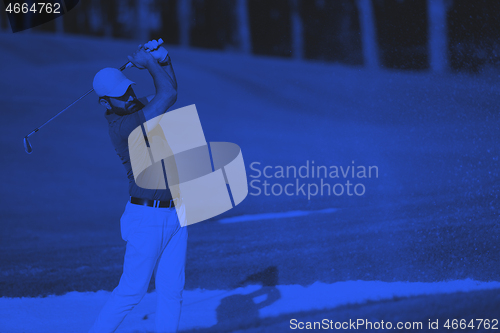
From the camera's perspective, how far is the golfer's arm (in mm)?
1610

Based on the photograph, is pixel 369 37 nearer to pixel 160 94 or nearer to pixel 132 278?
pixel 160 94

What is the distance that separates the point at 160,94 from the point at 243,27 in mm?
1611

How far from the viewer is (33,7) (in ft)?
9.09

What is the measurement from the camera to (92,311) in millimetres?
2334

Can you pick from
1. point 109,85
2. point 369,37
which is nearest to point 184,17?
point 369,37

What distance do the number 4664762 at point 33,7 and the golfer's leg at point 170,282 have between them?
1.92 m

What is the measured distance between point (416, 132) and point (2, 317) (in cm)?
287

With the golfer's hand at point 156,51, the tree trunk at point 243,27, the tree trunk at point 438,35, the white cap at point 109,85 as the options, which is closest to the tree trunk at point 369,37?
the tree trunk at point 438,35

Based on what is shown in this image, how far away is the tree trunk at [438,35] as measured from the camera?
3.11 m

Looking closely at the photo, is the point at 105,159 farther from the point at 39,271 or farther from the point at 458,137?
the point at 458,137

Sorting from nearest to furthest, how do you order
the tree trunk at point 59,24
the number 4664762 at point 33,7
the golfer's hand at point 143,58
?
the golfer's hand at point 143,58
the number 4664762 at point 33,7
the tree trunk at point 59,24

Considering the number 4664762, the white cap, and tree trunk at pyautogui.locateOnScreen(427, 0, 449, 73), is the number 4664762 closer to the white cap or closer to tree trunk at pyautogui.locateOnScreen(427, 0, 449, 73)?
the white cap

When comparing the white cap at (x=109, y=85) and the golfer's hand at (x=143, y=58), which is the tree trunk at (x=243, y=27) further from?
the white cap at (x=109, y=85)

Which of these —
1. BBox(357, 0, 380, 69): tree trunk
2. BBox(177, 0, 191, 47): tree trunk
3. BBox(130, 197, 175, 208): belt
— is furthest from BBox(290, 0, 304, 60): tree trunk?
BBox(130, 197, 175, 208): belt
